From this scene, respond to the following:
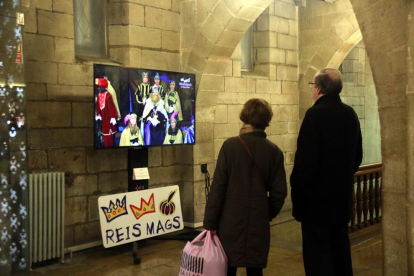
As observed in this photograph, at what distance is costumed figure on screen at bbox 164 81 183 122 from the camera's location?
4.41 m

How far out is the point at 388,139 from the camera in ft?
10.4

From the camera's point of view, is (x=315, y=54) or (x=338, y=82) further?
(x=315, y=54)

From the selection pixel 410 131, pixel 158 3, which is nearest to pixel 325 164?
pixel 410 131

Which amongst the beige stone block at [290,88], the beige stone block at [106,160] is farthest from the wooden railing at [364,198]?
the beige stone block at [106,160]

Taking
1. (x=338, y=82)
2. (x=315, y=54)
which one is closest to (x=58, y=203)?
(x=338, y=82)

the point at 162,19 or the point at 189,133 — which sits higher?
the point at 162,19

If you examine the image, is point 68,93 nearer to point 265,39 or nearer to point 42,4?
point 42,4

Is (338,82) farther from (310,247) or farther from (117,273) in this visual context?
(117,273)

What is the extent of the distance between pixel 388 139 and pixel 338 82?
0.73 m

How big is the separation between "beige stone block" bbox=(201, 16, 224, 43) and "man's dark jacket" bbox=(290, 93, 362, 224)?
109 inches

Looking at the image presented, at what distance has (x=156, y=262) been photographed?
4129 millimetres

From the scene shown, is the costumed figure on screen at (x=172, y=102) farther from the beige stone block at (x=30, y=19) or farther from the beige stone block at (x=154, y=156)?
the beige stone block at (x=30, y=19)

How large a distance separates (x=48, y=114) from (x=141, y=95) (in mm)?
810

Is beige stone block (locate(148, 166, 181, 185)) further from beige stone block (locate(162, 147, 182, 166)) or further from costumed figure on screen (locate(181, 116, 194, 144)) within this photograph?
costumed figure on screen (locate(181, 116, 194, 144))
